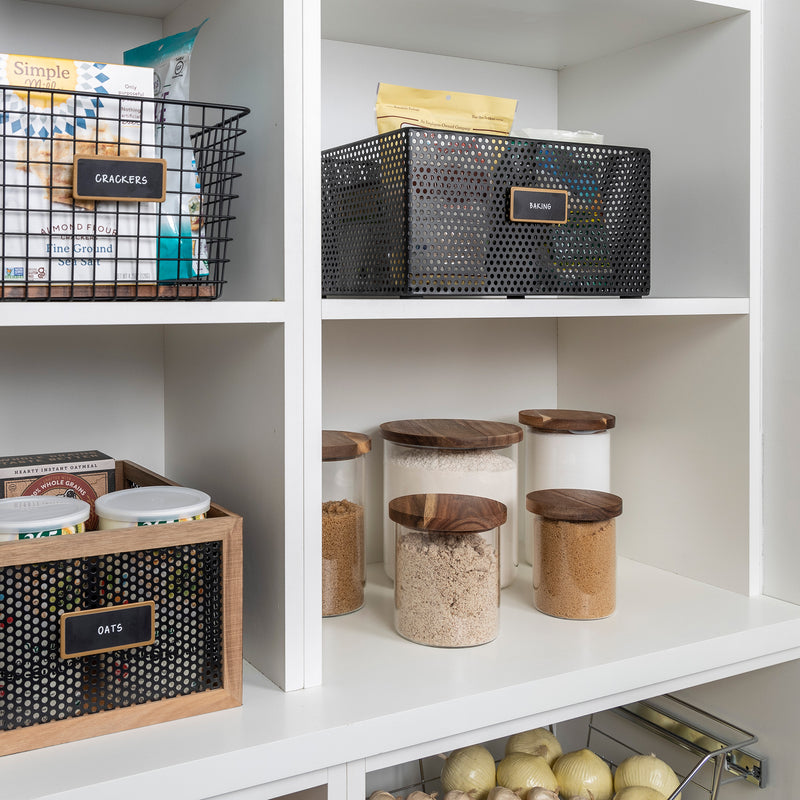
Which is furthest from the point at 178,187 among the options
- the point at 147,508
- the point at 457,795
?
the point at 457,795

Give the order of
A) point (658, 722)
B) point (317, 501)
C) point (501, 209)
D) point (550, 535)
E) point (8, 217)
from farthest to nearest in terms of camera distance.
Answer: point (658, 722) < point (550, 535) < point (501, 209) < point (317, 501) < point (8, 217)

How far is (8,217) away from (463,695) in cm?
62

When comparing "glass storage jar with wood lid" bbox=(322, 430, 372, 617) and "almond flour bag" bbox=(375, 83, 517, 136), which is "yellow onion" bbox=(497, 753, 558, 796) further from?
"almond flour bag" bbox=(375, 83, 517, 136)

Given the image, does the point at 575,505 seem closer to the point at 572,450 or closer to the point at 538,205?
the point at 572,450

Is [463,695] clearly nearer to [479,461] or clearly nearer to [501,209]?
[479,461]

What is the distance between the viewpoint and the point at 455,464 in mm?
1198

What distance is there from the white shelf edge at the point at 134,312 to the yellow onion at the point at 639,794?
2.56 feet

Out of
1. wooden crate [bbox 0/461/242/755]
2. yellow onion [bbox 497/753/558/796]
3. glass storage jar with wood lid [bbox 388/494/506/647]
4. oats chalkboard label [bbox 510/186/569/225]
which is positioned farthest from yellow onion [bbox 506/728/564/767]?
oats chalkboard label [bbox 510/186/569/225]

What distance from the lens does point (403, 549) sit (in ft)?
3.43

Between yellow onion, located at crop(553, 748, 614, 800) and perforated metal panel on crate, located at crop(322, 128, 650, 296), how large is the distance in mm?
638

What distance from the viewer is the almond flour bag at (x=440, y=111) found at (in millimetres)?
1084

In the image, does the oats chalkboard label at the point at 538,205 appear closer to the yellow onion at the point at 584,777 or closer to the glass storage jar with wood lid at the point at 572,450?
the glass storage jar with wood lid at the point at 572,450

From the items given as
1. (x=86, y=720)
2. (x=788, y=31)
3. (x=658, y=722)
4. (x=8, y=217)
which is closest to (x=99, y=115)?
(x=8, y=217)

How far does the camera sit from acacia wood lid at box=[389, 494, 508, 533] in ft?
3.27
